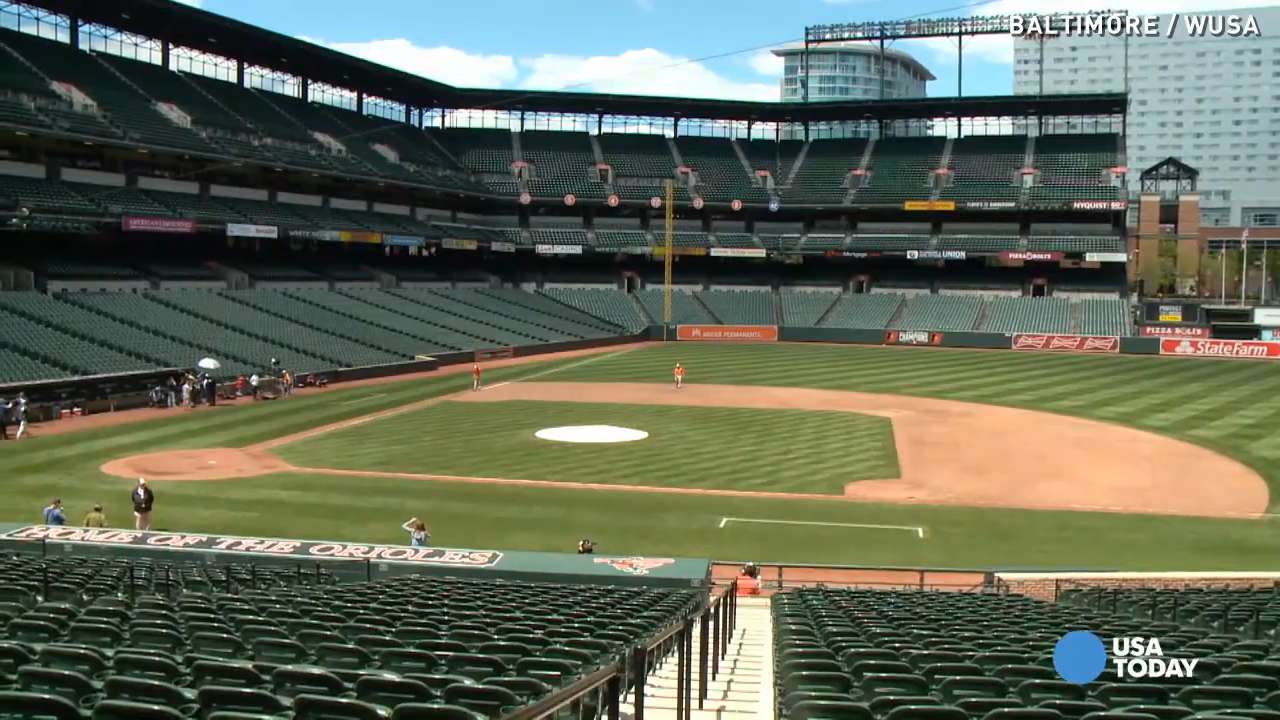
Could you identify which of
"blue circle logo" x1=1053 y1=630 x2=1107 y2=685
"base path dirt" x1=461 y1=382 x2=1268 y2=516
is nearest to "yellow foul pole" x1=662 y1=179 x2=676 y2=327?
"base path dirt" x1=461 y1=382 x2=1268 y2=516

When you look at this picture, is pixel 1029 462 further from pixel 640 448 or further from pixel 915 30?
pixel 915 30

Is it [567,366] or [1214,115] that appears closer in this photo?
[567,366]

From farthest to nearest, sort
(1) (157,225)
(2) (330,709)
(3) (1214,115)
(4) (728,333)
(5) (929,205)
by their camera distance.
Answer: (3) (1214,115) → (5) (929,205) → (4) (728,333) → (1) (157,225) → (2) (330,709)

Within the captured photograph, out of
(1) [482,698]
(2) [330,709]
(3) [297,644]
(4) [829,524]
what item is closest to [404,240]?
(4) [829,524]

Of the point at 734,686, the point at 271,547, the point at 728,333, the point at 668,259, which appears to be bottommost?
the point at 734,686

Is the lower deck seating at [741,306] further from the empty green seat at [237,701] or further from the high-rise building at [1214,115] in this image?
the high-rise building at [1214,115]

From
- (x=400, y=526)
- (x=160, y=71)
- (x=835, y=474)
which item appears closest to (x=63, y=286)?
(x=160, y=71)

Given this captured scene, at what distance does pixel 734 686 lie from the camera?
34.9 ft

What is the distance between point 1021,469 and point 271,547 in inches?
912

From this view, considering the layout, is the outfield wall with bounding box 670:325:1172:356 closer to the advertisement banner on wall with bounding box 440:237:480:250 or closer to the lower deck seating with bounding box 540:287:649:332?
the lower deck seating with bounding box 540:287:649:332

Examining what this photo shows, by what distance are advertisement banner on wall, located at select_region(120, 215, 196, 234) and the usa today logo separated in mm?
53936

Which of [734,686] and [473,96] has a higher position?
[473,96]

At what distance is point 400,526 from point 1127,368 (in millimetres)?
51237

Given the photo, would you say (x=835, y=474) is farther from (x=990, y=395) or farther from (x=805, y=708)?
→ (x=805, y=708)
